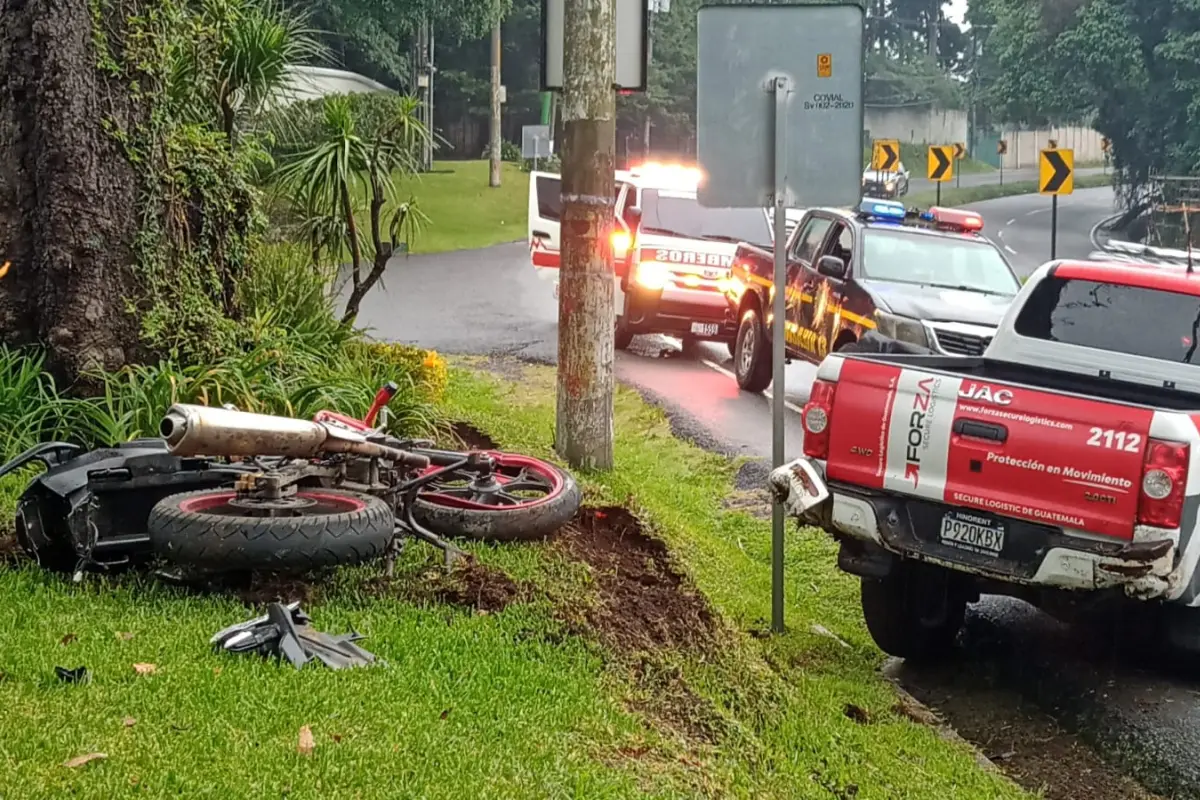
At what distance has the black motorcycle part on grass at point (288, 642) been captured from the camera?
451cm

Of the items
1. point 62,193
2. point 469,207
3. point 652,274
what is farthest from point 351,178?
point 469,207

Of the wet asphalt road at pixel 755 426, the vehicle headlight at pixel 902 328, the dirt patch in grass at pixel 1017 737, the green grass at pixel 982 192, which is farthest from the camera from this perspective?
the green grass at pixel 982 192

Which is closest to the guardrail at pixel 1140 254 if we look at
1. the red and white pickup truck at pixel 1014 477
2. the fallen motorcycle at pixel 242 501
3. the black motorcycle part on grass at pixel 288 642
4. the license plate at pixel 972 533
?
the red and white pickup truck at pixel 1014 477

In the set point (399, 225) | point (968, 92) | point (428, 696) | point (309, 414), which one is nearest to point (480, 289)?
point (399, 225)

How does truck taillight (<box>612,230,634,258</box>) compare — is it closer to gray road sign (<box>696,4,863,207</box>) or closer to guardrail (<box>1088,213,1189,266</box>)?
guardrail (<box>1088,213,1189,266</box>)

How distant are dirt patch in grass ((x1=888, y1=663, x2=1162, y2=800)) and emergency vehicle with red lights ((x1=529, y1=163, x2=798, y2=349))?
980cm

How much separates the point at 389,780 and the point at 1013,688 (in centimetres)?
372

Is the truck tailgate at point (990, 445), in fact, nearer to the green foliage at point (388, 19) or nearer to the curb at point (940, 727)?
the curb at point (940, 727)

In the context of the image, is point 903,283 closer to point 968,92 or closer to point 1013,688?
point 1013,688

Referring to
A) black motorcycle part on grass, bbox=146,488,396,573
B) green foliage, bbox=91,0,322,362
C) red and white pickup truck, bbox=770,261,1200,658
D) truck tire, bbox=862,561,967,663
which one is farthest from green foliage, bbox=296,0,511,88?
black motorcycle part on grass, bbox=146,488,396,573

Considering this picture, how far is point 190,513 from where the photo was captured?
507cm

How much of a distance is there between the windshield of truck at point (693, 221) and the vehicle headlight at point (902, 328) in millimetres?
5292

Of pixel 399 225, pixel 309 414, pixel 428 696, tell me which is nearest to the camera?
pixel 428 696

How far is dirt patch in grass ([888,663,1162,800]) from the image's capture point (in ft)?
17.6
